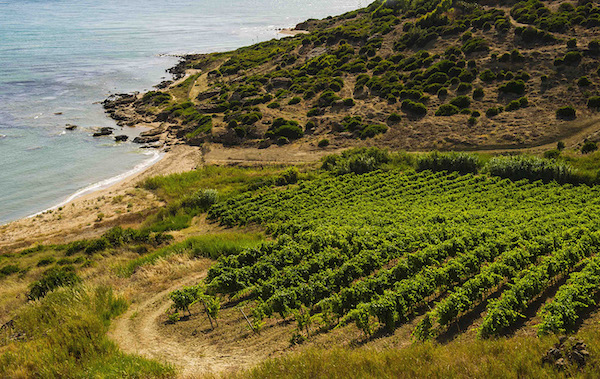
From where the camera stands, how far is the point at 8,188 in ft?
144

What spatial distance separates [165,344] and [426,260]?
10226 mm

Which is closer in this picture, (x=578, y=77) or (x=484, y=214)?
(x=484, y=214)

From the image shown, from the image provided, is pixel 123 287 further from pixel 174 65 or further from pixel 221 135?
pixel 174 65

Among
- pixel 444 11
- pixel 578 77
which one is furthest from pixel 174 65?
pixel 578 77

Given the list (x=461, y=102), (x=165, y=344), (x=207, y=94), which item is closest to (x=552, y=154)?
(x=461, y=102)

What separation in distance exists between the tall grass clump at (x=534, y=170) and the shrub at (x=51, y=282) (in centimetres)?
3048

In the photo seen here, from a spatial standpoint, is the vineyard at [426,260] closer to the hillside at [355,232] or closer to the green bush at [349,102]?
the hillside at [355,232]

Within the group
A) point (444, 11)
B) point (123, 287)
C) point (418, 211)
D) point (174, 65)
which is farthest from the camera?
point (174, 65)

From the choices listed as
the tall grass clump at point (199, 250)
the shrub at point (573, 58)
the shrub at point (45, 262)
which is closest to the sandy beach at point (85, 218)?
the shrub at point (45, 262)

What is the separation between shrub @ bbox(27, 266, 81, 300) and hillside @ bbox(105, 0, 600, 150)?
3242 centimetres

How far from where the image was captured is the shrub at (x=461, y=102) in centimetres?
5038

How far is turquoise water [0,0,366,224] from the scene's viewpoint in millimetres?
47375

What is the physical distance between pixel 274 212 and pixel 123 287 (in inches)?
507

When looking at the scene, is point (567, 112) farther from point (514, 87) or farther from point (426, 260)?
point (426, 260)
